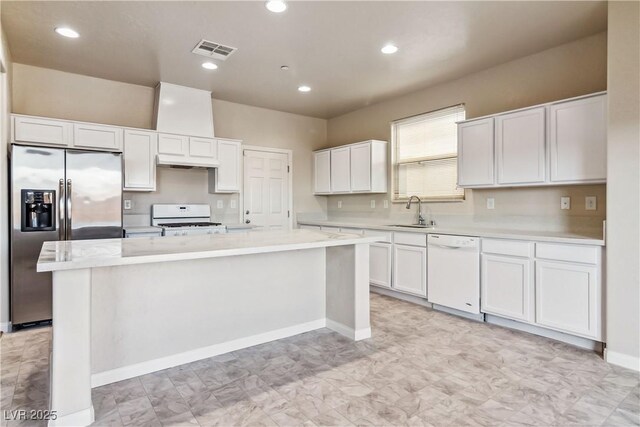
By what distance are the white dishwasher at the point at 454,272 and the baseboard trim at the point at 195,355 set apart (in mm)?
1347

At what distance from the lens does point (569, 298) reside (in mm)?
2830

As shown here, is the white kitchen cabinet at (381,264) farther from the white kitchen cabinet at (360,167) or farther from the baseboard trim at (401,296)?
the white kitchen cabinet at (360,167)

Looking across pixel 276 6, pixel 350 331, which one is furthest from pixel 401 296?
pixel 276 6

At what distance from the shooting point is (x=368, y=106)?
5504 millimetres

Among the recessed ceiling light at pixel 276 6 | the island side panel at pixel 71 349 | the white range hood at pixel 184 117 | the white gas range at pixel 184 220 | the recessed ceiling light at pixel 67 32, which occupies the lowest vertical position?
the island side panel at pixel 71 349

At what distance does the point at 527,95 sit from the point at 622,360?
8.29 feet

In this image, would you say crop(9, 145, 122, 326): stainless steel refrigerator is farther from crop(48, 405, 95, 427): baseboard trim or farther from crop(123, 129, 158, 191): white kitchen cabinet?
crop(48, 405, 95, 427): baseboard trim

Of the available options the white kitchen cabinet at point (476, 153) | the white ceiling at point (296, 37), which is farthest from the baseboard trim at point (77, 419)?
the white kitchen cabinet at point (476, 153)

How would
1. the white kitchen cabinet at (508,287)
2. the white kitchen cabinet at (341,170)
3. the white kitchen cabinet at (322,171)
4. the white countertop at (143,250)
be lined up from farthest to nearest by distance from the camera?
the white kitchen cabinet at (322,171) → the white kitchen cabinet at (341,170) → the white kitchen cabinet at (508,287) → the white countertop at (143,250)

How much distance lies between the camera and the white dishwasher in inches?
136

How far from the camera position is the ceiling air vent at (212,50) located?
3365 millimetres

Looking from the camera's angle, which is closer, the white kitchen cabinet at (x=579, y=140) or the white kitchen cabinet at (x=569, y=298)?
the white kitchen cabinet at (x=569, y=298)

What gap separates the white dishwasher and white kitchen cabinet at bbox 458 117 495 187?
682mm

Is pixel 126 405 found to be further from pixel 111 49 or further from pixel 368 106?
pixel 368 106
